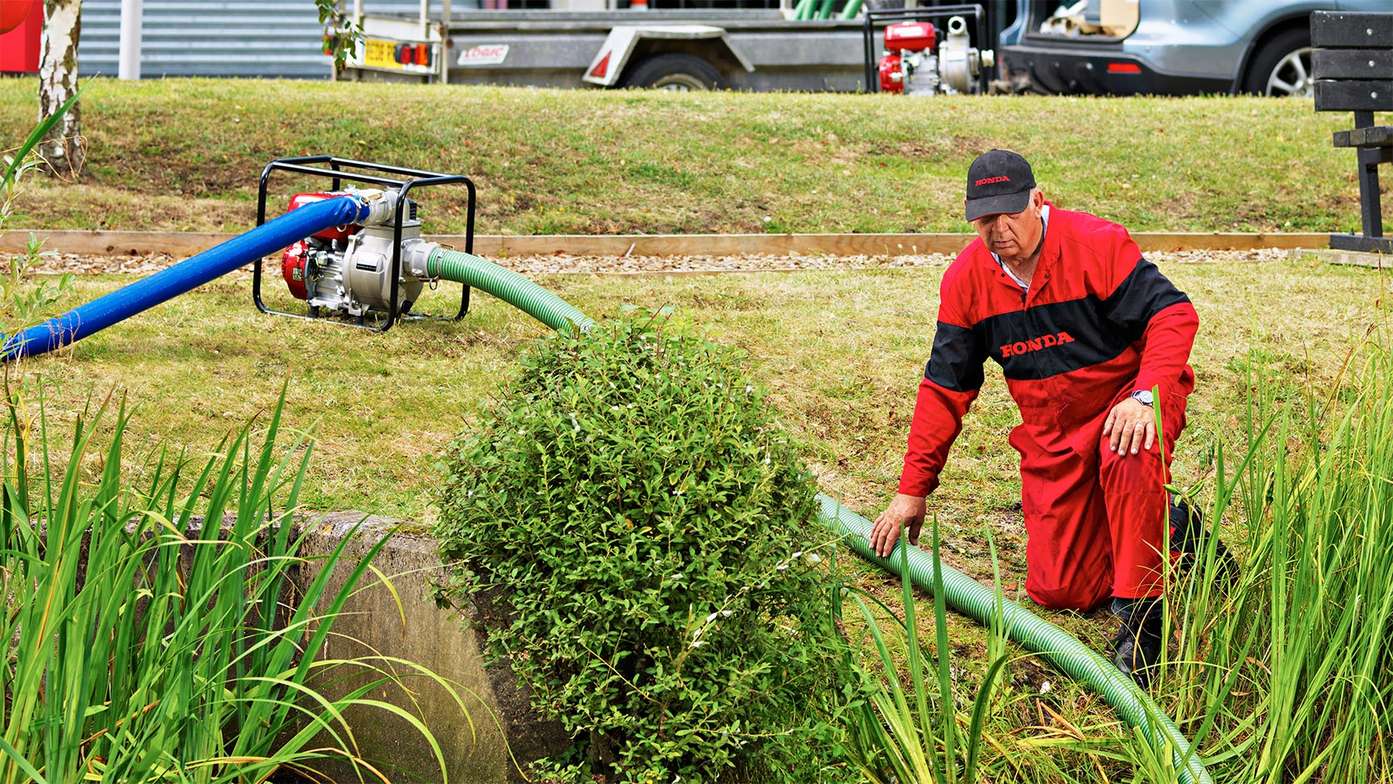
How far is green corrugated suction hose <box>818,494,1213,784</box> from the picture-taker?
112 inches

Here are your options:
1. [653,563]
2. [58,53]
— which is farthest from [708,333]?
[58,53]

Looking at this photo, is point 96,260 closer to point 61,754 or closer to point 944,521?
point 944,521

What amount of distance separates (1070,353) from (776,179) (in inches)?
269

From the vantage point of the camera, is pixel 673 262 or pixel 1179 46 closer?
pixel 673 262

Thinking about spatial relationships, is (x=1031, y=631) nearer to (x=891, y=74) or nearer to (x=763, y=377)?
(x=763, y=377)

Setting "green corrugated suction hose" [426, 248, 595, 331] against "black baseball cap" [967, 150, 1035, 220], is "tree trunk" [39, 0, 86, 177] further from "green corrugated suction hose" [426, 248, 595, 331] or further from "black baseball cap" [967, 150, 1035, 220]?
"black baseball cap" [967, 150, 1035, 220]

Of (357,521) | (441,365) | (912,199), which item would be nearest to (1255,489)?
(357,521)

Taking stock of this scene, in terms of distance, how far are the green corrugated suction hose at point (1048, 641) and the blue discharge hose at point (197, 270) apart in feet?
8.32

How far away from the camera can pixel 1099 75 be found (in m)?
13.8

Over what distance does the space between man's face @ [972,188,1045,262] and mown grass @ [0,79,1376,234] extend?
5.69 meters

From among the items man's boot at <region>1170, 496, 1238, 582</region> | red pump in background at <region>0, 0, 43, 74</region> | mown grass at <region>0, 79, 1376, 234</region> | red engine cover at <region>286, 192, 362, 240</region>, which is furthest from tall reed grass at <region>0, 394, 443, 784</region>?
red pump in background at <region>0, 0, 43, 74</region>

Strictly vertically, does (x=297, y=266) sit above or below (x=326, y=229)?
below

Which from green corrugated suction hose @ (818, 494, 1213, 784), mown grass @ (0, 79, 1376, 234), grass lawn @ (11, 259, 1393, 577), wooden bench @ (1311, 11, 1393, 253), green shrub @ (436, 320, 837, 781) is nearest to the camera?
green shrub @ (436, 320, 837, 781)

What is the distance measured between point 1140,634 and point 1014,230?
40.2 inches
